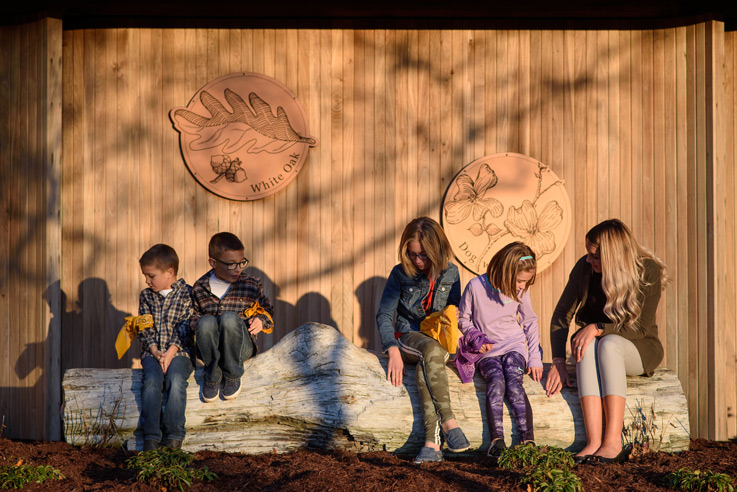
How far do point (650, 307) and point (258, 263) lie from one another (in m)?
2.97

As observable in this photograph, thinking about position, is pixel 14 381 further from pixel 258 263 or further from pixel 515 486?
pixel 515 486

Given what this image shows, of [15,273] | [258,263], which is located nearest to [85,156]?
[15,273]

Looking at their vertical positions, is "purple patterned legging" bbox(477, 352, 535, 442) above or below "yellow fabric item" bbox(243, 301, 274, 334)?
below

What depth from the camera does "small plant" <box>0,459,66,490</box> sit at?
3227mm

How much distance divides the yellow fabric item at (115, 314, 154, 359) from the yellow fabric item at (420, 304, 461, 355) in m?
1.82

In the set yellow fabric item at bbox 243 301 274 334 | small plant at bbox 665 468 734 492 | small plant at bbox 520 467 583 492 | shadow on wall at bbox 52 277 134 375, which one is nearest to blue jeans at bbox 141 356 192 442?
yellow fabric item at bbox 243 301 274 334

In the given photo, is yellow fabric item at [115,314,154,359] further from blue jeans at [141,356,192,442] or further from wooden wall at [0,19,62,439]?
wooden wall at [0,19,62,439]

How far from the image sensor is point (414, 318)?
14.0 feet

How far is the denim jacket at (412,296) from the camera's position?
4.23 m

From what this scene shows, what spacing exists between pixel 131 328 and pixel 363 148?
233 cm

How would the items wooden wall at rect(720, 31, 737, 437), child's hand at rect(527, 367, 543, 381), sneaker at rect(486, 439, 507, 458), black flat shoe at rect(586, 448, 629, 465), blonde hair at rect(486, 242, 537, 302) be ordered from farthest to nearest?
wooden wall at rect(720, 31, 737, 437) → child's hand at rect(527, 367, 543, 381) → blonde hair at rect(486, 242, 537, 302) → sneaker at rect(486, 439, 507, 458) → black flat shoe at rect(586, 448, 629, 465)

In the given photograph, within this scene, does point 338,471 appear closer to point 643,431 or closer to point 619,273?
point 643,431

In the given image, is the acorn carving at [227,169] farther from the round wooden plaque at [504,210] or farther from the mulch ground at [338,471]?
the mulch ground at [338,471]

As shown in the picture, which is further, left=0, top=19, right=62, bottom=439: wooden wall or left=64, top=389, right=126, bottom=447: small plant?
left=0, top=19, right=62, bottom=439: wooden wall
